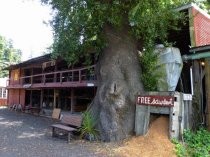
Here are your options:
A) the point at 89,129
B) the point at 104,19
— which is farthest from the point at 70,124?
the point at 104,19

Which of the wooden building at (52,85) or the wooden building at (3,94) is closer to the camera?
the wooden building at (52,85)

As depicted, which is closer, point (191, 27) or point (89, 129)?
point (89, 129)

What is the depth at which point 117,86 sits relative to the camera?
12898 millimetres

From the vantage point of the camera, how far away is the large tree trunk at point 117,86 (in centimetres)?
1270

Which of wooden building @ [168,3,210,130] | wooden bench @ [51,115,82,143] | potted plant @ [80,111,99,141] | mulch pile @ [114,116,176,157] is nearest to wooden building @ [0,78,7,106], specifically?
wooden bench @ [51,115,82,143]

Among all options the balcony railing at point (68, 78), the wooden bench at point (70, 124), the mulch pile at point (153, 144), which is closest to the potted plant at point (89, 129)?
the wooden bench at point (70, 124)

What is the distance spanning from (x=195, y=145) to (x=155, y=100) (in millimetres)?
2261

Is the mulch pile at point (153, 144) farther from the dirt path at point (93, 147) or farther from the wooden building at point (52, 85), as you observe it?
the wooden building at point (52, 85)

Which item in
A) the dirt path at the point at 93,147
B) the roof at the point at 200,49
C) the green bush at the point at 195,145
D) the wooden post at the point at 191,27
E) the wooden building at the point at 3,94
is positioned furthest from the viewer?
the wooden building at the point at 3,94

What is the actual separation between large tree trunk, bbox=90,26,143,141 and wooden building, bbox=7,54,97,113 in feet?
16.3

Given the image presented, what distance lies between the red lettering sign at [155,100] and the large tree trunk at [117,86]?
1.42ft

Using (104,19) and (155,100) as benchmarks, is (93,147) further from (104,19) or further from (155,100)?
(104,19)

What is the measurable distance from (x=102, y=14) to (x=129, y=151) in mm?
6010

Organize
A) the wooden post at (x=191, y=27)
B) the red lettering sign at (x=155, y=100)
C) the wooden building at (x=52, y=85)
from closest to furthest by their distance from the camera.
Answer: the red lettering sign at (x=155, y=100), the wooden post at (x=191, y=27), the wooden building at (x=52, y=85)
